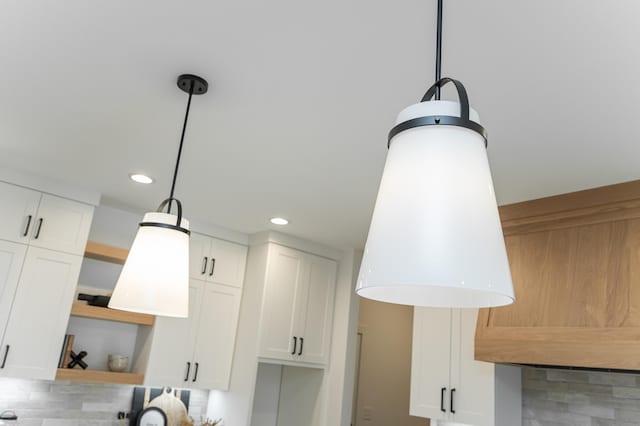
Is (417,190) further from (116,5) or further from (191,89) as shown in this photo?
(191,89)

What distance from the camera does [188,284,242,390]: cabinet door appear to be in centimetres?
405

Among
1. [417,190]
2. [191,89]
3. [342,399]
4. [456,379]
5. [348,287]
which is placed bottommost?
[342,399]

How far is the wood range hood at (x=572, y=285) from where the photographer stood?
7.93 feet

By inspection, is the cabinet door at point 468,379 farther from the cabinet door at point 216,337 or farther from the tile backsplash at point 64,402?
the tile backsplash at point 64,402

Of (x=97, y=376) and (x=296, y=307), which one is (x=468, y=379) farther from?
(x=97, y=376)

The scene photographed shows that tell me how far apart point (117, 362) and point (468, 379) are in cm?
245

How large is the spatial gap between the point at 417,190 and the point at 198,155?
6.98ft

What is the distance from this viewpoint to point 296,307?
14.1 ft

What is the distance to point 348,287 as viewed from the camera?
14.9ft

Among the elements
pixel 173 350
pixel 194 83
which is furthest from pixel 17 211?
pixel 194 83

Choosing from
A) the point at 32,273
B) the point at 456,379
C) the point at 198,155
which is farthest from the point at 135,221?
the point at 456,379

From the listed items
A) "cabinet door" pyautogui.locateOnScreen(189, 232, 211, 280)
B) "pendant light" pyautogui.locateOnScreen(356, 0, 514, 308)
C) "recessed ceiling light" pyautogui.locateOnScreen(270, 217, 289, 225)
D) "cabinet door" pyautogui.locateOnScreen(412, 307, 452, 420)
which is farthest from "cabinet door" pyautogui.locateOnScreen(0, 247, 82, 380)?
"pendant light" pyautogui.locateOnScreen(356, 0, 514, 308)

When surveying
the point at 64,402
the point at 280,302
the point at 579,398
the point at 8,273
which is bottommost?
the point at 64,402

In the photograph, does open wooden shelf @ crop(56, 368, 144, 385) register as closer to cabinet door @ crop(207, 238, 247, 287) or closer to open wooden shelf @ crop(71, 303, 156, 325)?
open wooden shelf @ crop(71, 303, 156, 325)
